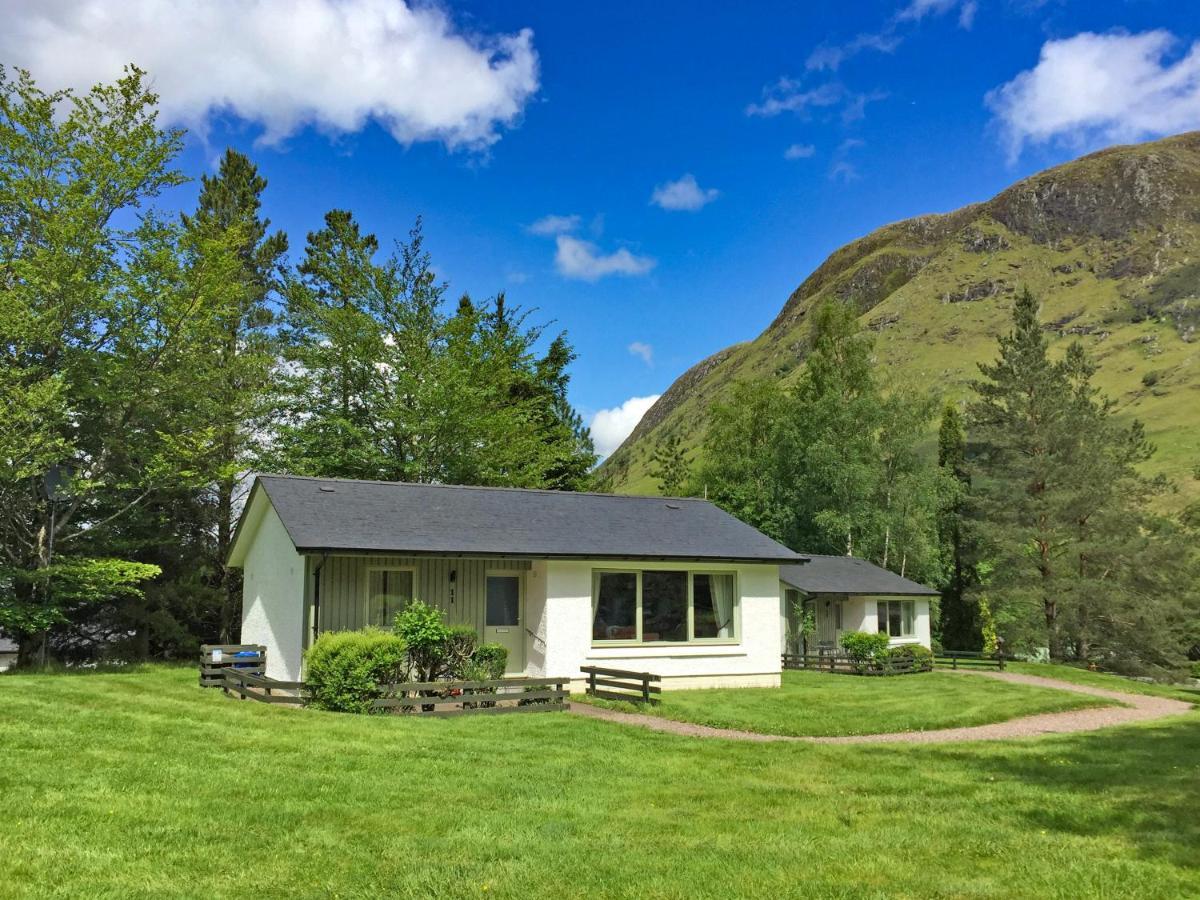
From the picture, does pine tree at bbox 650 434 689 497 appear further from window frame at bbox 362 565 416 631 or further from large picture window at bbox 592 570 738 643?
window frame at bbox 362 565 416 631

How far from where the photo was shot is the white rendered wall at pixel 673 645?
62.6 ft

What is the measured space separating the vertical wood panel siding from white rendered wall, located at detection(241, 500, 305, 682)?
607 mm

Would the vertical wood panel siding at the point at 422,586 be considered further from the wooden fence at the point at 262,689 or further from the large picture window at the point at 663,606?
the large picture window at the point at 663,606

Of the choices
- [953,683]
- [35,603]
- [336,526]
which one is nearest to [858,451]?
[953,683]

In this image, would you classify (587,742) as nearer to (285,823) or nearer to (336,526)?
(285,823)

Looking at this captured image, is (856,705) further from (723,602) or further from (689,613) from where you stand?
(689,613)

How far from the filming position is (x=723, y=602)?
2109cm

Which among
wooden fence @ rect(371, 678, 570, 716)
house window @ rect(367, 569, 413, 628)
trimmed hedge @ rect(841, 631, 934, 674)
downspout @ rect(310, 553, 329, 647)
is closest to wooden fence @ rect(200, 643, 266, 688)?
downspout @ rect(310, 553, 329, 647)

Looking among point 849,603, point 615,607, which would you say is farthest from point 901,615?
point 615,607

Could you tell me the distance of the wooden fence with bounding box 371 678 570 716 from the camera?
48.3 ft

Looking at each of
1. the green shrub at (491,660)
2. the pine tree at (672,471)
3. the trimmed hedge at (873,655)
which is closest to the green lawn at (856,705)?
the green shrub at (491,660)

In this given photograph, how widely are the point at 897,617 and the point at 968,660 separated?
7.27m

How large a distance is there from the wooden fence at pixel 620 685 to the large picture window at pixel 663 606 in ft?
4.53

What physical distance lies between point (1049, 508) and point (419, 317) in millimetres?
29796
